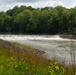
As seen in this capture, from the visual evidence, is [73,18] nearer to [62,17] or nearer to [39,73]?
[62,17]

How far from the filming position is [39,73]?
1146 cm

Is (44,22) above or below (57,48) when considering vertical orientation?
above

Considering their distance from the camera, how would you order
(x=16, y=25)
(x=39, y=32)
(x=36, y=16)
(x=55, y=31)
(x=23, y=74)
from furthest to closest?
(x=16, y=25) < (x=36, y=16) < (x=39, y=32) < (x=55, y=31) < (x=23, y=74)

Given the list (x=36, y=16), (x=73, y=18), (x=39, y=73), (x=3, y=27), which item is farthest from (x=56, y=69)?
(x=3, y=27)

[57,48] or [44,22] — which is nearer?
[57,48]

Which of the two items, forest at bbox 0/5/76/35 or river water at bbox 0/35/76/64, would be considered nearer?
river water at bbox 0/35/76/64

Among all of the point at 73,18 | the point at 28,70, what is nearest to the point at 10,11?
the point at 73,18

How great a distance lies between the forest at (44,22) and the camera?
387 feet

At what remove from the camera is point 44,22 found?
131125 millimetres

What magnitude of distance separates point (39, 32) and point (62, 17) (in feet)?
42.6

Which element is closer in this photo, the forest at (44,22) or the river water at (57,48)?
the river water at (57,48)

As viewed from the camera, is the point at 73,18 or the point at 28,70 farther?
the point at 73,18

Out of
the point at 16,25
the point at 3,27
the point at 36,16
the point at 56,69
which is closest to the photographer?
the point at 56,69

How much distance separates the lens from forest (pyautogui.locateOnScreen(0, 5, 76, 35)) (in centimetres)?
11793
